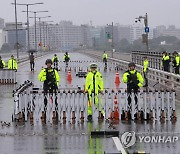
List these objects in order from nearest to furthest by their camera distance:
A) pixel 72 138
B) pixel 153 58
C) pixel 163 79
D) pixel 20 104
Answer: pixel 72 138
pixel 20 104
pixel 163 79
pixel 153 58

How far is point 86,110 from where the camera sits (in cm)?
1650

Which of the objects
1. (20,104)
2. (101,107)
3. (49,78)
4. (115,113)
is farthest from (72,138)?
(49,78)

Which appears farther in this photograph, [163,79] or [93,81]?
[163,79]

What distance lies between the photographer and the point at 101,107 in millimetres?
16391

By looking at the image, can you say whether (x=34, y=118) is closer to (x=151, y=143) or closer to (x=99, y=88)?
(x=99, y=88)

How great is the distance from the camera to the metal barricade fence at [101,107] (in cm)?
1595

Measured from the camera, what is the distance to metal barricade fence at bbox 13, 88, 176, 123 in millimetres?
15945

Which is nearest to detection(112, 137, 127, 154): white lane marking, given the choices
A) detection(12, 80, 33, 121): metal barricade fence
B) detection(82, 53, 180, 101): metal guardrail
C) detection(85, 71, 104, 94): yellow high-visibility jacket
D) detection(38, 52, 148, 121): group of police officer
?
detection(38, 52, 148, 121): group of police officer

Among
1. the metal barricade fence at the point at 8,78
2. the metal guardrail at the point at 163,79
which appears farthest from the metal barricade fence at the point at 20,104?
the metal barricade fence at the point at 8,78

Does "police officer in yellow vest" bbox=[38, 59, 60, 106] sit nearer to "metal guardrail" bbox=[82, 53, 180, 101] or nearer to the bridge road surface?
the bridge road surface

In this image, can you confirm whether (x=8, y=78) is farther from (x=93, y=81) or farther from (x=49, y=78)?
(x=93, y=81)

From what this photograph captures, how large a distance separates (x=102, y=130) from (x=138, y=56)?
4091cm

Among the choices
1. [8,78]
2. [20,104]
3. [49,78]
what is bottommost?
[8,78]

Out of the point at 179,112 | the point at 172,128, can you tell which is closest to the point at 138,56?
the point at 179,112
